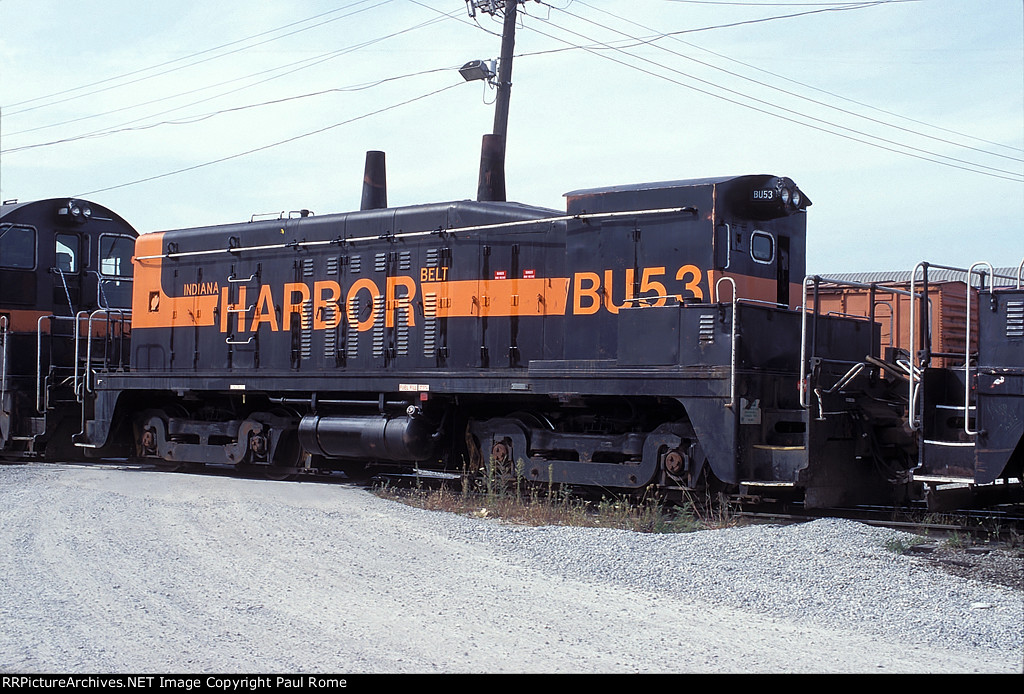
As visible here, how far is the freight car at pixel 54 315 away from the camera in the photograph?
15.5m

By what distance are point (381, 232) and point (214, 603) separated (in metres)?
7.07

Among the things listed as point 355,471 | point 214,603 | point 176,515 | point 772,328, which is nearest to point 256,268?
point 355,471

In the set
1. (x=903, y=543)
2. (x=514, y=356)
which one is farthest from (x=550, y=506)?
(x=903, y=543)

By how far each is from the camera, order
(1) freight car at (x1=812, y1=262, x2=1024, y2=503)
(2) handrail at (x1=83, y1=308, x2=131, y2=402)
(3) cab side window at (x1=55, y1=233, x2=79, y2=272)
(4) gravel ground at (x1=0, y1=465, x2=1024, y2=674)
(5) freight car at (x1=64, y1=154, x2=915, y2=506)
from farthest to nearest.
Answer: (3) cab side window at (x1=55, y1=233, x2=79, y2=272) → (2) handrail at (x1=83, y1=308, x2=131, y2=402) → (5) freight car at (x1=64, y1=154, x2=915, y2=506) → (1) freight car at (x1=812, y1=262, x2=1024, y2=503) → (4) gravel ground at (x1=0, y1=465, x2=1024, y2=674)

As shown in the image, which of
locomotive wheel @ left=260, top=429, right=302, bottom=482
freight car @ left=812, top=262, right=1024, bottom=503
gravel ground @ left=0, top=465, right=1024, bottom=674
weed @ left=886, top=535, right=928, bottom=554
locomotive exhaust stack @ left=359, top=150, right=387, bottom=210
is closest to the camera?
gravel ground @ left=0, top=465, right=1024, bottom=674

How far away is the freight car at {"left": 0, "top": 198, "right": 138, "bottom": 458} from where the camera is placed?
15.5m

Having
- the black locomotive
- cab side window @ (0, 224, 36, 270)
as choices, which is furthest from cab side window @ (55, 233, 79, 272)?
the black locomotive

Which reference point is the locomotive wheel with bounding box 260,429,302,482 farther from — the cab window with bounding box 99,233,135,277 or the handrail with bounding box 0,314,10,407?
the cab window with bounding box 99,233,135,277

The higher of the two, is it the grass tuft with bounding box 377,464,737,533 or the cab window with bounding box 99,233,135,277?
the cab window with bounding box 99,233,135,277

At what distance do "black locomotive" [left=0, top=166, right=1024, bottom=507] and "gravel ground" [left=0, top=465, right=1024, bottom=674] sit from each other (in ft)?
4.60

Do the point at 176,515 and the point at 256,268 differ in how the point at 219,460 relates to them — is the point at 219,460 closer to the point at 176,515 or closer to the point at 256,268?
the point at 256,268

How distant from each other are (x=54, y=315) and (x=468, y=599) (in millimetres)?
12330

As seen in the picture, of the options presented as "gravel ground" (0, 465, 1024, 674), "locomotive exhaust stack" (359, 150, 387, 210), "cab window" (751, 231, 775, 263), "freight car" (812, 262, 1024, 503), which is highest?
"locomotive exhaust stack" (359, 150, 387, 210)

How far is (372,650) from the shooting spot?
16.8ft
